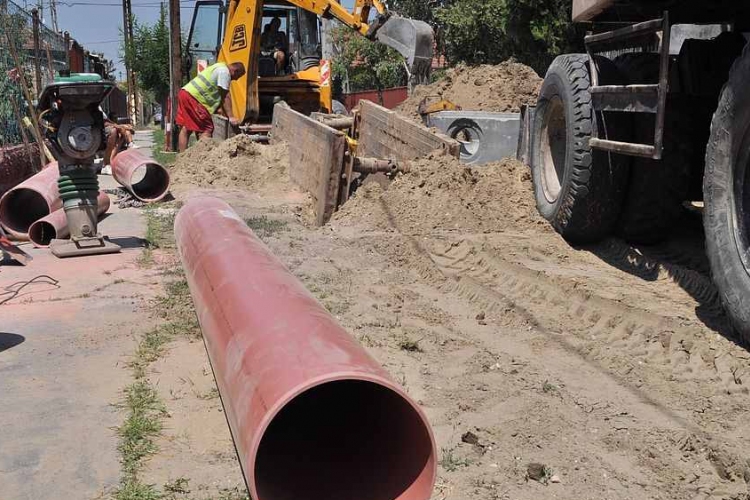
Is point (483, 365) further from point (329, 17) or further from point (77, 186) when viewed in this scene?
point (329, 17)

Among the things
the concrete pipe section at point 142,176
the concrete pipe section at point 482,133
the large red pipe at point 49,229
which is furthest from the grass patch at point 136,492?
the concrete pipe section at point 142,176

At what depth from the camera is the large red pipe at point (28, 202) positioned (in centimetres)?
840

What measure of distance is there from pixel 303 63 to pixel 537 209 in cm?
892

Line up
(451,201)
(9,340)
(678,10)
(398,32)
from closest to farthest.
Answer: (9,340)
(678,10)
(451,201)
(398,32)

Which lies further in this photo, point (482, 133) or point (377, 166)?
point (482, 133)

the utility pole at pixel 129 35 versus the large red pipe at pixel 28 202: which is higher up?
the utility pole at pixel 129 35

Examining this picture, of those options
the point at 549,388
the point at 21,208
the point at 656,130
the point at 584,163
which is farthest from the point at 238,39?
the point at 549,388

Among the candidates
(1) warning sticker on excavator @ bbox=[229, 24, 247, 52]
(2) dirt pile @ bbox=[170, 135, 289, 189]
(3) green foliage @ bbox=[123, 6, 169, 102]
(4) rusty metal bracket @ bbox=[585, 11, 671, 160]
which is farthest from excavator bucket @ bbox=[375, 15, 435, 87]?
(3) green foliage @ bbox=[123, 6, 169, 102]

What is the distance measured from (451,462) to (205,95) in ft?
35.3

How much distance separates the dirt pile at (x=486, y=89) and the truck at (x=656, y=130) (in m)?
3.80

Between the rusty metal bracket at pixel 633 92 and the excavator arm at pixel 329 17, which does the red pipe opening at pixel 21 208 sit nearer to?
the excavator arm at pixel 329 17

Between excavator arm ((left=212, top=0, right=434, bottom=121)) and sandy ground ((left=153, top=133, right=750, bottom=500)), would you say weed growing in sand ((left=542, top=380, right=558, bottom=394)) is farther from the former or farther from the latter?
excavator arm ((left=212, top=0, right=434, bottom=121))

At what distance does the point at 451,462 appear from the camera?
10.8 feet

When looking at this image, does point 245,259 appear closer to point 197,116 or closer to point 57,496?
point 57,496
